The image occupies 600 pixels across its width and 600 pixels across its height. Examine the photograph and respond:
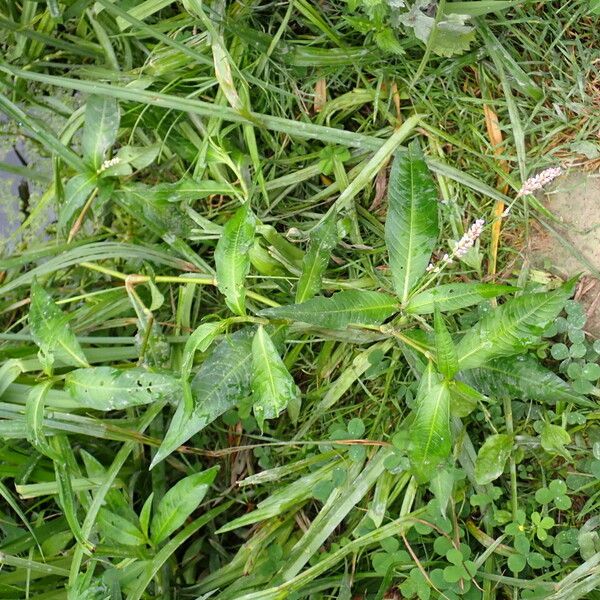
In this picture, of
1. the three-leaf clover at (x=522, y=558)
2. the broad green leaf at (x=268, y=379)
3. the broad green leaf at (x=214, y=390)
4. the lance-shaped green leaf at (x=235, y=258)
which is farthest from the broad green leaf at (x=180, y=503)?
the three-leaf clover at (x=522, y=558)

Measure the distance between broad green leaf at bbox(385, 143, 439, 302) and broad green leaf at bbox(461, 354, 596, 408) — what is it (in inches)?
10.9

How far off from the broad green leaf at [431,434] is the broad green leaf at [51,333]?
73 centimetres

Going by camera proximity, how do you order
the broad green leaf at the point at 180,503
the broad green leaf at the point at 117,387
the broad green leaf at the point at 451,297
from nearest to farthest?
1. the broad green leaf at the point at 451,297
2. the broad green leaf at the point at 117,387
3. the broad green leaf at the point at 180,503

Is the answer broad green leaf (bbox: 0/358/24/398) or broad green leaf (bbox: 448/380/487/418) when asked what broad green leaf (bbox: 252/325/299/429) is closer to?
broad green leaf (bbox: 448/380/487/418)

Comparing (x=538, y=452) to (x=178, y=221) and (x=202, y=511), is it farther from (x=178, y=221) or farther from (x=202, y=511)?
(x=178, y=221)

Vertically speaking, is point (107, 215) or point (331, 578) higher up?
point (107, 215)

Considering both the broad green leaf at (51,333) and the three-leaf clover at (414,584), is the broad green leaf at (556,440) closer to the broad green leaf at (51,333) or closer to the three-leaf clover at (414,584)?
the three-leaf clover at (414,584)

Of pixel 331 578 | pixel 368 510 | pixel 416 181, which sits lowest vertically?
pixel 331 578

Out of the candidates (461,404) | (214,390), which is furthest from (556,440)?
(214,390)

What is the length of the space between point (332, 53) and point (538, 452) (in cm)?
109

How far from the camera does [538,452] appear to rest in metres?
1.70

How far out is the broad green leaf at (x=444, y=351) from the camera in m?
1.31

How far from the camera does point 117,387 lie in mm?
1529

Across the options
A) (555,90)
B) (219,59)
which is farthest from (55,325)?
(555,90)
